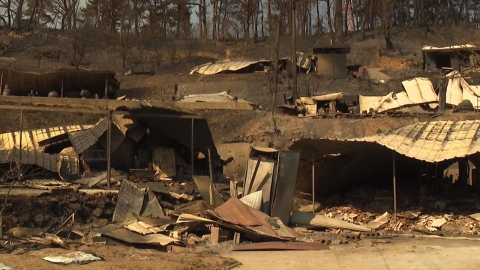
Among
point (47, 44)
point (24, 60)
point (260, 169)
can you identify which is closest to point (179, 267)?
point (260, 169)

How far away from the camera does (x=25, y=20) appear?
46.0 m

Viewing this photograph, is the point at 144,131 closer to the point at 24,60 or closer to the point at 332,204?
the point at 332,204

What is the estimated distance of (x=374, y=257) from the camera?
1064 centimetres

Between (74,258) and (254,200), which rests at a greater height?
(254,200)

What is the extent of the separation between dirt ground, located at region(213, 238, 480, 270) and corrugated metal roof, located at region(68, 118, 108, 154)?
22.6 feet

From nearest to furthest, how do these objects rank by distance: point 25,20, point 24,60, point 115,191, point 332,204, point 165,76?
point 115,191 < point 332,204 < point 165,76 < point 24,60 < point 25,20

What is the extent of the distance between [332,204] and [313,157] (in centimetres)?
162

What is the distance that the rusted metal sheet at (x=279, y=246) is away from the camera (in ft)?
37.3

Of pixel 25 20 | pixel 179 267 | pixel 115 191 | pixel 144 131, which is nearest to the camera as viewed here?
A: pixel 179 267

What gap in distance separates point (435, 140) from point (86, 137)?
840 cm

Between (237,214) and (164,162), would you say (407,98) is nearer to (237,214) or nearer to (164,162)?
(164,162)

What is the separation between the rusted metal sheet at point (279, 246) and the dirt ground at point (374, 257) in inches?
7.6

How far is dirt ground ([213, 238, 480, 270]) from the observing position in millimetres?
9883

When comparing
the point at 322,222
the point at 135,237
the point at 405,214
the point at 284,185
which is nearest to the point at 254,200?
the point at 284,185
